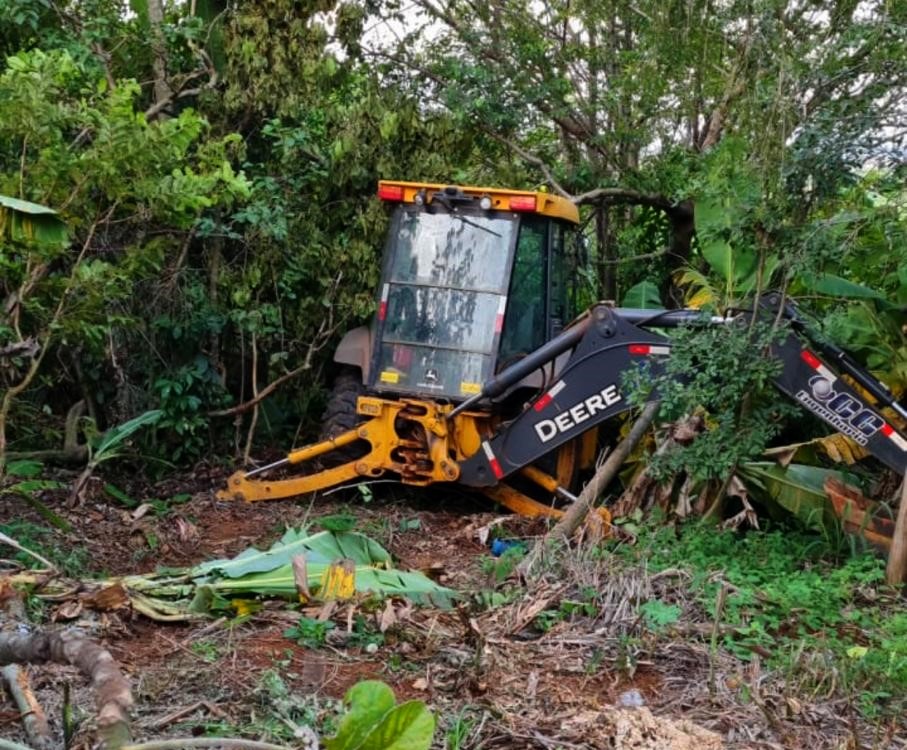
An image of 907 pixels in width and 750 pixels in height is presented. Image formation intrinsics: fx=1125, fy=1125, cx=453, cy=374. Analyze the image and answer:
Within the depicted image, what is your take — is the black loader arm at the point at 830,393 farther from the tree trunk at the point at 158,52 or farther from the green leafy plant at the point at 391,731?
the tree trunk at the point at 158,52

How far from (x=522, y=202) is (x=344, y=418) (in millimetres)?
2188

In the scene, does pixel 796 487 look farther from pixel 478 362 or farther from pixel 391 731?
pixel 391 731

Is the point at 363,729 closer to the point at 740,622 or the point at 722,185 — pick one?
the point at 740,622

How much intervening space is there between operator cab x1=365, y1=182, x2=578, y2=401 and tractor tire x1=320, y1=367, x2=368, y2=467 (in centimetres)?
40

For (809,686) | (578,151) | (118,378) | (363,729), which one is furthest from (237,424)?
(363,729)

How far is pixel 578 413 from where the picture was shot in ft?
24.1

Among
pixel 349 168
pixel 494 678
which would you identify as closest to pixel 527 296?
pixel 349 168

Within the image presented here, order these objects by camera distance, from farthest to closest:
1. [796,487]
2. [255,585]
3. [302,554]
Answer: [796,487]
[302,554]
[255,585]

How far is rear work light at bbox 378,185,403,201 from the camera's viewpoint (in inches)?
322

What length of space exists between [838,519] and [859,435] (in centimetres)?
49

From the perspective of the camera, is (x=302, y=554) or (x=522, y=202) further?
(x=522, y=202)

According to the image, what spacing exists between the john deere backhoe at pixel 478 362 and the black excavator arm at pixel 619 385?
10mm

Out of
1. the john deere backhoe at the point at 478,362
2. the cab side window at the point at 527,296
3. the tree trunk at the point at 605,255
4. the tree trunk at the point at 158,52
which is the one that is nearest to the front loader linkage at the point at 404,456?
the john deere backhoe at the point at 478,362

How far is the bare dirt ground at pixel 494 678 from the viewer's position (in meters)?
3.68
